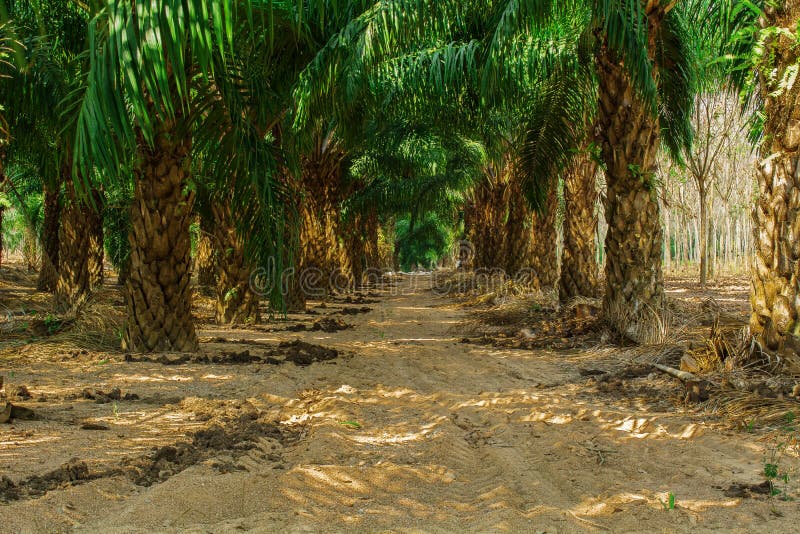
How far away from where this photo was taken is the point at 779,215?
504 centimetres

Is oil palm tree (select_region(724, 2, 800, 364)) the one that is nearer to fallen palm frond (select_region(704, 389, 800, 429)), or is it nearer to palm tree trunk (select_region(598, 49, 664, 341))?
fallen palm frond (select_region(704, 389, 800, 429))

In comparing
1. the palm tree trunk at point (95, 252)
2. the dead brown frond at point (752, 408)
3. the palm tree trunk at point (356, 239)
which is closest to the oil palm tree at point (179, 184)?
the dead brown frond at point (752, 408)

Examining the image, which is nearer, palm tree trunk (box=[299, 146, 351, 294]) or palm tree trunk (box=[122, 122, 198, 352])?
palm tree trunk (box=[122, 122, 198, 352])

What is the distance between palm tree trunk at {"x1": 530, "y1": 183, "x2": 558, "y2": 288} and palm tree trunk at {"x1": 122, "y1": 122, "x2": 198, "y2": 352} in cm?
872

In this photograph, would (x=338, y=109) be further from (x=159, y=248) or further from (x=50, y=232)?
(x=50, y=232)

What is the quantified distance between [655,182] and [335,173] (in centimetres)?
1127

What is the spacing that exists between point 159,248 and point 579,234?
7300mm

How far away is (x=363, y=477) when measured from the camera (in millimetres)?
3273

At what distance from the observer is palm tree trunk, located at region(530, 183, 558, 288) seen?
1405 cm

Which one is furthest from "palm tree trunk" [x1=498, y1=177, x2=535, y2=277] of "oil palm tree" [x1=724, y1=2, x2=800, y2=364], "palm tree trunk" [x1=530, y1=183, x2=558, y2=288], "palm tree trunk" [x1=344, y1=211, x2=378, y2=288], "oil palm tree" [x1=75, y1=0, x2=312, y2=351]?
"oil palm tree" [x1=724, y1=2, x2=800, y2=364]

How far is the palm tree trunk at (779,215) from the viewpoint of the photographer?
4.91 m

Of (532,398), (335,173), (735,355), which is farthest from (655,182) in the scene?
(335,173)

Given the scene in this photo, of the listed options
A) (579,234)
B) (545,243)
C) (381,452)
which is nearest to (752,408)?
(381,452)

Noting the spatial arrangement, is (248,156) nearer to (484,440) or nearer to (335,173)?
(484,440)
